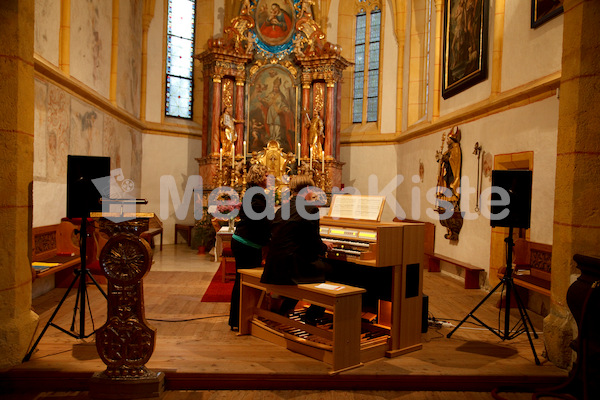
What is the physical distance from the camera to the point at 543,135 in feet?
21.3

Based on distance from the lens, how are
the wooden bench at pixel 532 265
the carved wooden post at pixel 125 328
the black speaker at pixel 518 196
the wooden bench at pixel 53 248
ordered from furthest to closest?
the wooden bench at pixel 53 248 < the wooden bench at pixel 532 265 < the black speaker at pixel 518 196 < the carved wooden post at pixel 125 328

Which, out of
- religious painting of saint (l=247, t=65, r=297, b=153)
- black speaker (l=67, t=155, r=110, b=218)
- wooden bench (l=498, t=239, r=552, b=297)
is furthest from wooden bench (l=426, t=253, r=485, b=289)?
black speaker (l=67, t=155, r=110, b=218)

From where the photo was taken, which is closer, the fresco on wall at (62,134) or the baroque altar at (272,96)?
the fresco on wall at (62,134)

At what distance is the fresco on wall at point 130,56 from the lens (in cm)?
1085

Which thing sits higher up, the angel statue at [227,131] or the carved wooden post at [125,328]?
A: the angel statue at [227,131]

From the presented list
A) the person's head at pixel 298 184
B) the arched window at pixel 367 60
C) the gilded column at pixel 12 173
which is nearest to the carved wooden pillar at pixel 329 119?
the arched window at pixel 367 60

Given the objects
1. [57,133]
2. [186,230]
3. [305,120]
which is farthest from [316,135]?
[57,133]

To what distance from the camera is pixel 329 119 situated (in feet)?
41.4

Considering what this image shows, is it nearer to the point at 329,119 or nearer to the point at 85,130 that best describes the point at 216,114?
the point at 329,119

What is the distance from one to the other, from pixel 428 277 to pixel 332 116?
5.41 metres

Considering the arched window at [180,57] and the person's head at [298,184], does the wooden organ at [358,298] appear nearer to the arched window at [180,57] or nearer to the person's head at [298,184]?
the person's head at [298,184]

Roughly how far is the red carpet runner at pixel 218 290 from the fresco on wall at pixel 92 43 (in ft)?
14.3

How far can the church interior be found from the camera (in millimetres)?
3891

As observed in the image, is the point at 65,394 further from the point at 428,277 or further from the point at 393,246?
the point at 428,277
